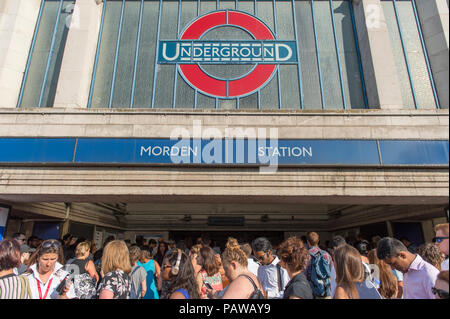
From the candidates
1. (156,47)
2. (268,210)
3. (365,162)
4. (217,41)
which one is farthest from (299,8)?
(268,210)

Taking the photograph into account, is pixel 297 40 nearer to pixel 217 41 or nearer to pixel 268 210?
pixel 217 41

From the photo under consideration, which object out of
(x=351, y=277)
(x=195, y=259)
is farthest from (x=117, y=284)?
(x=351, y=277)

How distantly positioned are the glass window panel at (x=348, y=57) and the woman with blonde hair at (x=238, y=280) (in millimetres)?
8547

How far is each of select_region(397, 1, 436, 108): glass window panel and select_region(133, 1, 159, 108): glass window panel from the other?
32.2ft

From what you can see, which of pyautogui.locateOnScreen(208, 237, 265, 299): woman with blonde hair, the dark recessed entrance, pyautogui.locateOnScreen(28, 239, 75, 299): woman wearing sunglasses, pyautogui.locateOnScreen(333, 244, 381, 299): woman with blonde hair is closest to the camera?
pyautogui.locateOnScreen(208, 237, 265, 299): woman with blonde hair

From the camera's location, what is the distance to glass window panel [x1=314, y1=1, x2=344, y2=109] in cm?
1008

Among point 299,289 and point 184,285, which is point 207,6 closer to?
point 184,285

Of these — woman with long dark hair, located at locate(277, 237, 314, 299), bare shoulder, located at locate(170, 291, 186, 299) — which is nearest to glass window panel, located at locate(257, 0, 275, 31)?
woman with long dark hair, located at locate(277, 237, 314, 299)

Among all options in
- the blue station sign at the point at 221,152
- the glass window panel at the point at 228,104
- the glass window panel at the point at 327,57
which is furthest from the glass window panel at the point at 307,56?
the glass window panel at the point at 228,104

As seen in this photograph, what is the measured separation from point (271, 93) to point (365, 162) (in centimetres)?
401

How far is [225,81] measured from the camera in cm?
1023

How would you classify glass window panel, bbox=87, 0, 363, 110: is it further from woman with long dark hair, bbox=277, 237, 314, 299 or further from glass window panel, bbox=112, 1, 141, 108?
woman with long dark hair, bbox=277, 237, 314, 299

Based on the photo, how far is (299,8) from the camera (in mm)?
11133

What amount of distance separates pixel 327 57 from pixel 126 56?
25.7 feet
